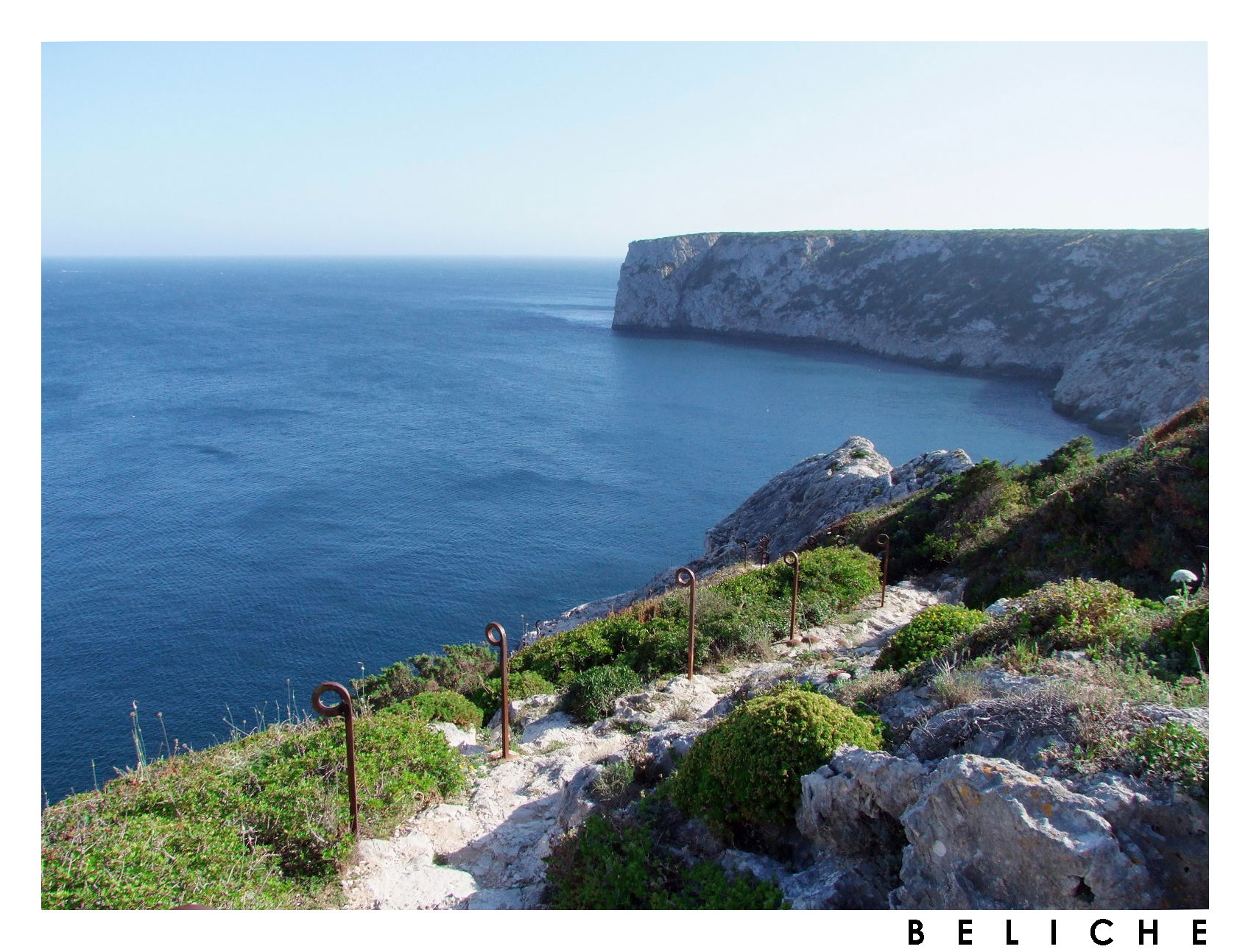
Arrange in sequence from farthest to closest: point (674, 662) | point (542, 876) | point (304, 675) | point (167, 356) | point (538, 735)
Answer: point (167, 356) < point (304, 675) < point (674, 662) < point (538, 735) < point (542, 876)

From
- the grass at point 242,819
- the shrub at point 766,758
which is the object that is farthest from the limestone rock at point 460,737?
the shrub at point 766,758

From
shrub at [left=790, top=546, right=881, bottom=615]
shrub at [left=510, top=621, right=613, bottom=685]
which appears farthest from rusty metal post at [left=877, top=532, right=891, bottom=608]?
shrub at [left=510, top=621, right=613, bottom=685]

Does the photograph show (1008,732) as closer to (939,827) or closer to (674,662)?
(939,827)

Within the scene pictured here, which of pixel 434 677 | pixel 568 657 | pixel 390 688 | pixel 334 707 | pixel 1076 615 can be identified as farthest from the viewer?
pixel 434 677

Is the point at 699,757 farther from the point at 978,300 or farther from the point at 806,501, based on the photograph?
the point at 978,300

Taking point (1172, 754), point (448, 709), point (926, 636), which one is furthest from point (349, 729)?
point (926, 636)

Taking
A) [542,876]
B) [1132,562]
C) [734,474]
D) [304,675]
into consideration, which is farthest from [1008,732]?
[734,474]

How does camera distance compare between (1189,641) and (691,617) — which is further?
(691,617)
